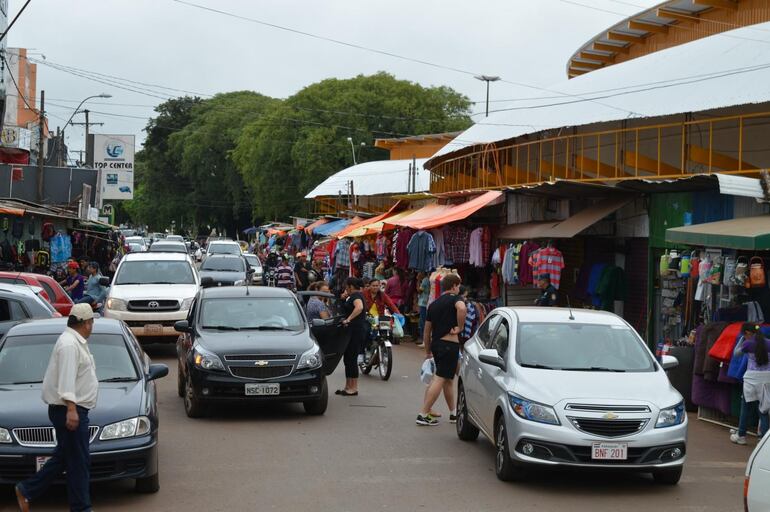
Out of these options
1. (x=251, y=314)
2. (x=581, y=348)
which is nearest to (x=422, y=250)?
(x=251, y=314)

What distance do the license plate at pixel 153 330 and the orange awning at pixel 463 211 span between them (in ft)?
20.9

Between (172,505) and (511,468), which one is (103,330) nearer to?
(172,505)

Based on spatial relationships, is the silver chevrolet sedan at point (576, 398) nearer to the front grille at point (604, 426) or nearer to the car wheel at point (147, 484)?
the front grille at point (604, 426)

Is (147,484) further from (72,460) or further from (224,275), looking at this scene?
(224,275)

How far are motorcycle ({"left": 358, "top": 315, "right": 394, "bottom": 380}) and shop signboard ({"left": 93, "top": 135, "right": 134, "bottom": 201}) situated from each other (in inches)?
1644

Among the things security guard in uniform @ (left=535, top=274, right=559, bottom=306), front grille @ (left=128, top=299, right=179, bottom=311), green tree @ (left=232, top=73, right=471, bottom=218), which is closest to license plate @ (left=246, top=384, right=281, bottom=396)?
front grille @ (left=128, top=299, right=179, bottom=311)

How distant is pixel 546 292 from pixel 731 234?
21.7 ft

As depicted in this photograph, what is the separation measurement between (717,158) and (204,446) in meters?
11.8

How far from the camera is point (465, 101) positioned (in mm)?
78688

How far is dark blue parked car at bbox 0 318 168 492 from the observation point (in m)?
8.27

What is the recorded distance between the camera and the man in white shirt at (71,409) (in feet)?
24.5

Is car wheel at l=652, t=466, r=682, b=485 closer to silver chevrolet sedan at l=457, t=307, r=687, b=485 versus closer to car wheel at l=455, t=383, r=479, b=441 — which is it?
silver chevrolet sedan at l=457, t=307, r=687, b=485

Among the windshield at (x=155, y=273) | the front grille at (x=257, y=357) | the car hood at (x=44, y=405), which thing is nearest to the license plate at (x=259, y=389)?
the front grille at (x=257, y=357)

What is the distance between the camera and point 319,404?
13.1 m
